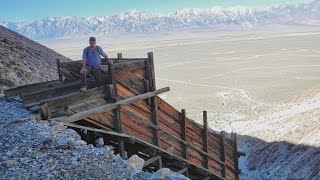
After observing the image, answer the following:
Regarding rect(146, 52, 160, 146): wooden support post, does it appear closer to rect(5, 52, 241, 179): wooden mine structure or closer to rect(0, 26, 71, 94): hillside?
rect(5, 52, 241, 179): wooden mine structure

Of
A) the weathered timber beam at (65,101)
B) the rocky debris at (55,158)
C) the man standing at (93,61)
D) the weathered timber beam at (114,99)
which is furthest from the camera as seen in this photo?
the man standing at (93,61)

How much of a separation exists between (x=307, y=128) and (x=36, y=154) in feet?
62.6

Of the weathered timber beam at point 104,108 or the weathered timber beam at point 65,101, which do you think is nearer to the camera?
the weathered timber beam at point 65,101

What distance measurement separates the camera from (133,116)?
33.8 feet

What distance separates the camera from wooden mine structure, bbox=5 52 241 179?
→ 891 centimetres

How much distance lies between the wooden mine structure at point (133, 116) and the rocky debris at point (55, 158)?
729 millimetres

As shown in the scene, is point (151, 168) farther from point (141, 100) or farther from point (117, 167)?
point (117, 167)

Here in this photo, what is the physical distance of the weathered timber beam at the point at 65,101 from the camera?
27.3ft

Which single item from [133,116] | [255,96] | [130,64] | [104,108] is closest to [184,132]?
[133,116]

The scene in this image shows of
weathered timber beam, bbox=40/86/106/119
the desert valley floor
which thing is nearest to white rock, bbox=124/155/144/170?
weathered timber beam, bbox=40/86/106/119

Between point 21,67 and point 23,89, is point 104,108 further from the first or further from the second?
point 21,67

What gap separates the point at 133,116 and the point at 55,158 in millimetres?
3763

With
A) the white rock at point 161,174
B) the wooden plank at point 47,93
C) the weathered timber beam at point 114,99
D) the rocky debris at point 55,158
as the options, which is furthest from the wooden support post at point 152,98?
the white rock at point 161,174

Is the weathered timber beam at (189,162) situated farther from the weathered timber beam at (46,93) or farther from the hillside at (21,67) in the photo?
the hillside at (21,67)
